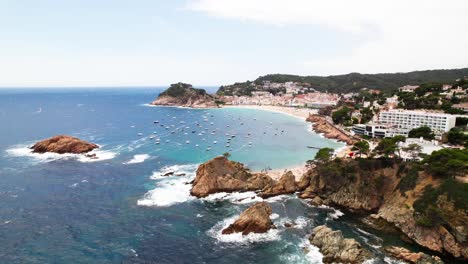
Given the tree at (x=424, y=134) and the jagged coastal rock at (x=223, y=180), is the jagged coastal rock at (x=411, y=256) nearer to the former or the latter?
the jagged coastal rock at (x=223, y=180)

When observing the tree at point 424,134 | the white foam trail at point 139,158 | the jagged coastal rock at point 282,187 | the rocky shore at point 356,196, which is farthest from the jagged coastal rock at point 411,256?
the white foam trail at point 139,158

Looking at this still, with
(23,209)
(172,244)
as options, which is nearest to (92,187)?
(23,209)

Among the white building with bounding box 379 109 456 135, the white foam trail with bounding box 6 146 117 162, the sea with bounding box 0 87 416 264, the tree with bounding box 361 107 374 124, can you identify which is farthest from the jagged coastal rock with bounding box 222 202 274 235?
the tree with bounding box 361 107 374 124

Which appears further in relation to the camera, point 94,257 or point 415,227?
point 415,227

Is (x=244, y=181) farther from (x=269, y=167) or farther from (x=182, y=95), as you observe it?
(x=182, y=95)

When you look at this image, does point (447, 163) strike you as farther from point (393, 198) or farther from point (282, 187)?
point (282, 187)

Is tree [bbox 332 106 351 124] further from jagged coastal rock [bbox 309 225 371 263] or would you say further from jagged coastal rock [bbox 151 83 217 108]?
jagged coastal rock [bbox 151 83 217 108]

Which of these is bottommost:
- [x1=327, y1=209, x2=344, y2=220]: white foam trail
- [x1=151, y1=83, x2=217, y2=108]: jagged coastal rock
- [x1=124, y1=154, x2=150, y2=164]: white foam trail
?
[x1=327, y1=209, x2=344, y2=220]: white foam trail
